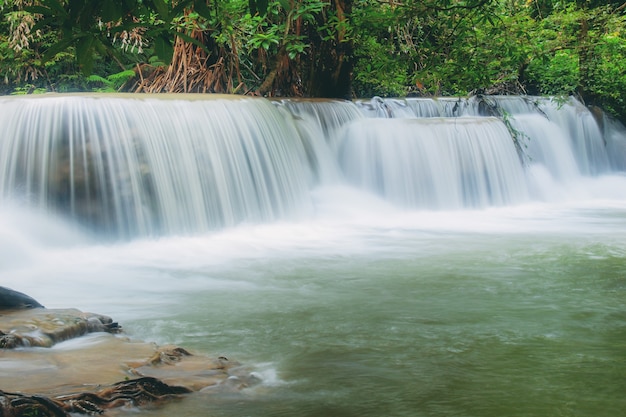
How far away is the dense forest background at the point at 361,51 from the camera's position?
304 inches

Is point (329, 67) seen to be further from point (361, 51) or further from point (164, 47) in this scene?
point (164, 47)

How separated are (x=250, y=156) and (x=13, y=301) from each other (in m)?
5.55

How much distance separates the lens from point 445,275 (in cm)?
728

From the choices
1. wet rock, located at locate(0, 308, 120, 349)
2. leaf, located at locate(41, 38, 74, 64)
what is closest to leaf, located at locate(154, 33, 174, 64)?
leaf, located at locate(41, 38, 74, 64)

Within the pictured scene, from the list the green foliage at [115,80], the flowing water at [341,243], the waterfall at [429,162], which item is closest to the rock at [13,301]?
the flowing water at [341,243]

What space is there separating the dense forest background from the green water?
171 centimetres

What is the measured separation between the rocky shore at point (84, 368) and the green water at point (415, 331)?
163mm

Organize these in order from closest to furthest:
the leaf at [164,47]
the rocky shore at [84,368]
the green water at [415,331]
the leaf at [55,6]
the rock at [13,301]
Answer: the leaf at [55,6], the leaf at [164,47], the rocky shore at [84,368], the green water at [415,331], the rock at [13,301]

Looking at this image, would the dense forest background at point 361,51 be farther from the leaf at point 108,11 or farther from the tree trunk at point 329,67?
the leaf at point 108,11

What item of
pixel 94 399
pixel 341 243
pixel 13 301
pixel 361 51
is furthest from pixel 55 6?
pixel 361 51

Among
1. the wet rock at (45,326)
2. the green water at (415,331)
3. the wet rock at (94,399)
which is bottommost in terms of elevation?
the green water at (415,331)

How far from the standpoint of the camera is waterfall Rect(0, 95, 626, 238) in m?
9.19

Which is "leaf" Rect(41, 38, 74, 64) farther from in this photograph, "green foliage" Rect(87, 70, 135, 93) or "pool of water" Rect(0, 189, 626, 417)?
"green foliage" Rect(87, 70, 135, 93)

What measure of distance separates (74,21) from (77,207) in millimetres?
6351
